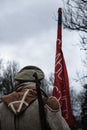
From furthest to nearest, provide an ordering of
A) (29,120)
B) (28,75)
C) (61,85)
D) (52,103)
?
(61,85) → (28,75) → (52,103) → (29,120)

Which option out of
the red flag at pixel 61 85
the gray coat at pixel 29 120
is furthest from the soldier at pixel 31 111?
the red flag at pixel 61 85

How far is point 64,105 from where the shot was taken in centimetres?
849

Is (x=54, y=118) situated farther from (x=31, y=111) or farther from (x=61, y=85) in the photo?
(x=61, y=85)

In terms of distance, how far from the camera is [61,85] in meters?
8.78

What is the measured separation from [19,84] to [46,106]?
0.40m

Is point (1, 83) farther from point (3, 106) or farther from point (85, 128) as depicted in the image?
point (3, 106)

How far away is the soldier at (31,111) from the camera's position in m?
4.43

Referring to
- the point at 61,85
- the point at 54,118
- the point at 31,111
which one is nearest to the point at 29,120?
the point at 31,111

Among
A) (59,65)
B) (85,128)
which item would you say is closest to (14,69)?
(85,128)

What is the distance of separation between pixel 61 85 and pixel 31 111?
4332mm

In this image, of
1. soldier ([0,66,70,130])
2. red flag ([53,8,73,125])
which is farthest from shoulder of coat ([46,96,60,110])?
red flag ([53,8,73,125])

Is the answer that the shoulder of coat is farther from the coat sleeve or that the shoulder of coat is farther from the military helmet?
the military helmet

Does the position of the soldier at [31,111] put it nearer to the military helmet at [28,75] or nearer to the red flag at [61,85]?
the military helmet at [28,75]

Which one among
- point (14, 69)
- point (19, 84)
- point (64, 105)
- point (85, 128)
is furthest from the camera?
point (14, 69)
